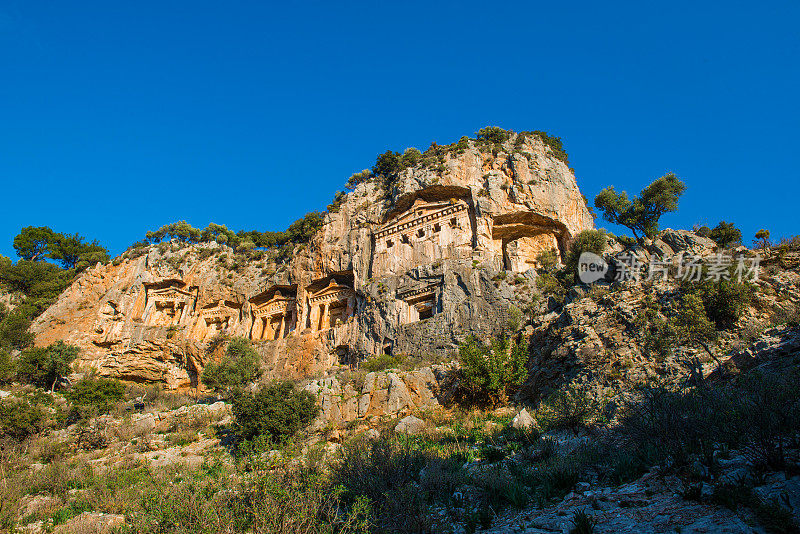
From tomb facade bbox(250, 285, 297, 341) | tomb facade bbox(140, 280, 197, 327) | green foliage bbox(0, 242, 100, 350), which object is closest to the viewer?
green foliage bbox(0, 242, 100, 350)

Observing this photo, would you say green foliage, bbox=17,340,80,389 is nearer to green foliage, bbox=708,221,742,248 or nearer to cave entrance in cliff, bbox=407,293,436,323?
cave entrance in cliff, bbox=407,293,436,323

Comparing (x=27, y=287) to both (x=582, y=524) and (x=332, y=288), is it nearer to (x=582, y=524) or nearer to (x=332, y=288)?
(x=332, y=288)

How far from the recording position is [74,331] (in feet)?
98.5

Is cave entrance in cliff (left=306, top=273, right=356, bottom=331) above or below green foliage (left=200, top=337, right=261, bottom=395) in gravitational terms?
above

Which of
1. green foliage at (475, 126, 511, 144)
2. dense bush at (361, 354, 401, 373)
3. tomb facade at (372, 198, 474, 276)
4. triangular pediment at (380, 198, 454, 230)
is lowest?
dense bush at (361, 354, 401, 373)

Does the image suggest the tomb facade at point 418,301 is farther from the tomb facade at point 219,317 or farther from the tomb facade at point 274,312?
the tomb facade at point 219,317

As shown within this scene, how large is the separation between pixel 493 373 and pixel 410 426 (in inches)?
158

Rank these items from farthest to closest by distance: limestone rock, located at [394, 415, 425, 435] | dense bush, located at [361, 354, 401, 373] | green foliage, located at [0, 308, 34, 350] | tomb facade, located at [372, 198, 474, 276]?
green foliage, located at [0, 308, 34, 350] < tomb facade, located at [372, 198, 474, 276] < dense bush, located at [361, 354, 401, 373] < limestone rock, located at [394, 415, 425, 435]

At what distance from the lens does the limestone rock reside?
40.7 ft

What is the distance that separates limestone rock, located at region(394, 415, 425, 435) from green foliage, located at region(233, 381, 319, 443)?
332 cm

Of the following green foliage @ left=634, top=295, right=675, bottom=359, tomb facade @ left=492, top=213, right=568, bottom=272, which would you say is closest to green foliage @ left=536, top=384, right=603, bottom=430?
green foliage @ left=634, top=295, right=675, bottom=359

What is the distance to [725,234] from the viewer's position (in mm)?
25094

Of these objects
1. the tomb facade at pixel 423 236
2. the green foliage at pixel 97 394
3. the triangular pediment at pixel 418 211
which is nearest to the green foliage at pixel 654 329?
the tomb facade at pixel 423 236

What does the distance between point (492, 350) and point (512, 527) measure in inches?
434
